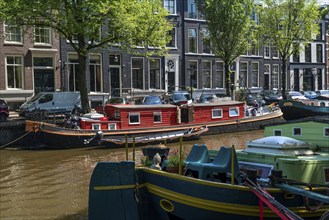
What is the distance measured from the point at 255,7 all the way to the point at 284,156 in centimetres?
3062

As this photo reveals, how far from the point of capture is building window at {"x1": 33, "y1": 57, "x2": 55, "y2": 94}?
3494cm

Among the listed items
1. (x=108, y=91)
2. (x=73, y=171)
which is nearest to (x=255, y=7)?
(x=108, y=91)

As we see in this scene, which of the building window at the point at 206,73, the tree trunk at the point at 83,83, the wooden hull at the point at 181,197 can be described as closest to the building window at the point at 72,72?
the tree trunk at the point at 83,83

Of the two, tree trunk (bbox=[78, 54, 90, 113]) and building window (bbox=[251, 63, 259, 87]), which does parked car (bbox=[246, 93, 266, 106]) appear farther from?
tree trunk (bbox=[78, 54, 90, 113])

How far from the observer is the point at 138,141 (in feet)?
75.9

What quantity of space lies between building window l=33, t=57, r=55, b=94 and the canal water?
13.3 metres

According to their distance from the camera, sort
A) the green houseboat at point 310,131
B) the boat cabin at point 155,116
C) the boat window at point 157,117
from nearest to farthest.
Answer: the green houseboat at point 310,131 → the boat cabin at point 155,116 → the boat window at point 157,117

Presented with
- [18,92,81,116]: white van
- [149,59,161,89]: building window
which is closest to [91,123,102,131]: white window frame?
[18,92,81,116]: white van

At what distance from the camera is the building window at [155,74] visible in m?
42.4

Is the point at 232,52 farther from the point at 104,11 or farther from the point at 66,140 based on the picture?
the point at 66,140

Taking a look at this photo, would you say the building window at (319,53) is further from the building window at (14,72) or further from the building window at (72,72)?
the building window at (14,72)

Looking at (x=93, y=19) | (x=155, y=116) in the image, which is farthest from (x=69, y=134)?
(x=93, y=19)

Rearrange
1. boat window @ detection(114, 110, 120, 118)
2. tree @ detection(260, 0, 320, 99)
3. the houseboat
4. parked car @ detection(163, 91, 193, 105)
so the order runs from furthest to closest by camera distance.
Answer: tree @ detection(260, 0, 320, 99) < parked car @ detection(163, 91, 193, 105) < boat window @ detection(114, 110, 120, 118) < the houseboat

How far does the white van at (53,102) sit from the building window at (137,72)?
10.6 metres
